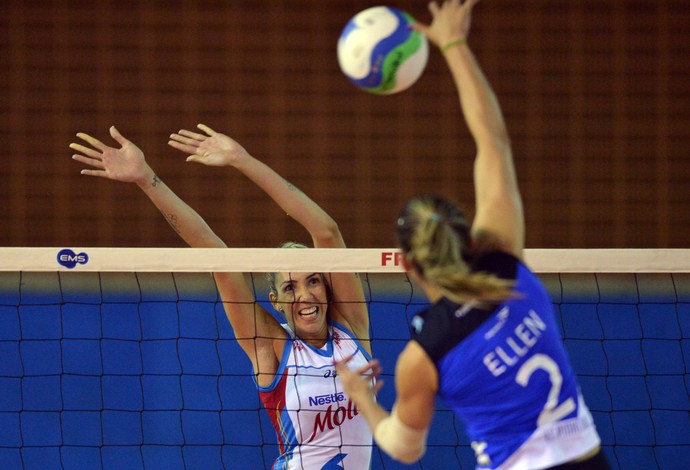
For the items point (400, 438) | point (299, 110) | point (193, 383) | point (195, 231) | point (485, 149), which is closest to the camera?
point (400, 438)

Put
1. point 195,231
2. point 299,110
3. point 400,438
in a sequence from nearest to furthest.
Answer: point 400,438 → point 195,231 → point 299,110

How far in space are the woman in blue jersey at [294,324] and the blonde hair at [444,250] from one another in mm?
1440

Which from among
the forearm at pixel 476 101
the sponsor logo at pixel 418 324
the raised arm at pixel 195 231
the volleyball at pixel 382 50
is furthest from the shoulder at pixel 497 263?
the raised arm at pixel 195 231

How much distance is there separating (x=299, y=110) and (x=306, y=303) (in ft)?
11.7

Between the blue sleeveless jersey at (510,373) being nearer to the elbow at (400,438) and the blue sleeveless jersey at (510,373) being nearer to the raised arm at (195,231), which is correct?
the elbow at (400,438)

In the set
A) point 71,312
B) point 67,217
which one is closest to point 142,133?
point 67,217

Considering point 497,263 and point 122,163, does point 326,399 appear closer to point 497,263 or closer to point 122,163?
point 122,163

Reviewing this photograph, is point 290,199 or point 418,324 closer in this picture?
point 418,324

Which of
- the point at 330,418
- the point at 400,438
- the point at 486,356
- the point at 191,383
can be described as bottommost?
the point at 191,383

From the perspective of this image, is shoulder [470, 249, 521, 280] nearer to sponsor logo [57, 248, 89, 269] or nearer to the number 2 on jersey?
the number 2 on jersey

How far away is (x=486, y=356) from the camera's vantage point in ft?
7.88

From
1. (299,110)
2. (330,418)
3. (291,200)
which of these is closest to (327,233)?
(291,200)

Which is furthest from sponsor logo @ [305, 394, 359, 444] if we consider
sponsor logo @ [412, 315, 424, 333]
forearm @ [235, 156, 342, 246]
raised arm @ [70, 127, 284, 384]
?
sponsor logo @ [412, 315, 424, 333]

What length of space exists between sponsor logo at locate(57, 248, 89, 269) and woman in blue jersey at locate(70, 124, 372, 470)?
1.19 ft
